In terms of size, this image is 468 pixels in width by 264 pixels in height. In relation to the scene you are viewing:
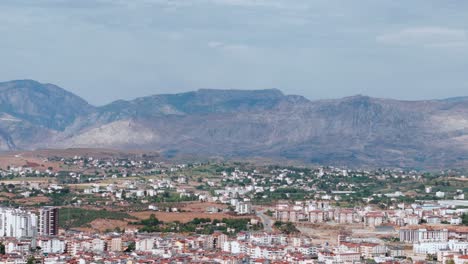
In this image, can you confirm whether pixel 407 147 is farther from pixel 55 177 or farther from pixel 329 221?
pixel 329 221

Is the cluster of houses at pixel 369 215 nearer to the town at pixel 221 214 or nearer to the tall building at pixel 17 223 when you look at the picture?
the town at pixel 221 214

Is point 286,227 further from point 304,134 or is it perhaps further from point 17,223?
point 304,134

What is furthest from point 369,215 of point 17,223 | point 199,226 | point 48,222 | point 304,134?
point 304,134

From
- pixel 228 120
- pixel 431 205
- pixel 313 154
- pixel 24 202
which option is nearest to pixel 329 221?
pixel 431 205

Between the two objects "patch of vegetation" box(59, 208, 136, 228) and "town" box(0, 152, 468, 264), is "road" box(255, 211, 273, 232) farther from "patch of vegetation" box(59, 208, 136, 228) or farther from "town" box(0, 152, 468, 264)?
"patch of vegetation" box(59, 208, 136, 228)

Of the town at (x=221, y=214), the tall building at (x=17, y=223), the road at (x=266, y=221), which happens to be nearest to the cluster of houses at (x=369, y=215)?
the town at (x=221, y=214)
